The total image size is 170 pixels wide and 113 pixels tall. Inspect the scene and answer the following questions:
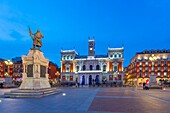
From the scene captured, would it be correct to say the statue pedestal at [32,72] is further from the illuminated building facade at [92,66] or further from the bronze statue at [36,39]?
the illuminated building facade at [92,66]

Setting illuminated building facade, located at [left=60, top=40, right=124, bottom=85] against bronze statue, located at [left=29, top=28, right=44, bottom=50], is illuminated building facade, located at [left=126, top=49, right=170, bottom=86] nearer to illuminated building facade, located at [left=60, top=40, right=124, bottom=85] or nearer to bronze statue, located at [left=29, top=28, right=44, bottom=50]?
illuminated building facade, located at [left=60, top=40, right=124, bottom=85]

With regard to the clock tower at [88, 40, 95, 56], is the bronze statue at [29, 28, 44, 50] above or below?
below

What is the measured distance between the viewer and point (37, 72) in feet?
81.9

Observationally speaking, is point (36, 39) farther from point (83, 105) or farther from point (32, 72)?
point (83, 105)

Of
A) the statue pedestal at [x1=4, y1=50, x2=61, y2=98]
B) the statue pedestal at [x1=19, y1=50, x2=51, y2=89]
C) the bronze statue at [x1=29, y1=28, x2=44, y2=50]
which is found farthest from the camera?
the bronze statue at [x1=29, y1=28, x2=44, y2=50]

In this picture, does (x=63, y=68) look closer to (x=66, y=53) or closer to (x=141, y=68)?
(x=66, y=53)

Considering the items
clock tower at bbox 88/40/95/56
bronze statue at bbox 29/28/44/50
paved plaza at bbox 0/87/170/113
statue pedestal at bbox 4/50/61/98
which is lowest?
paved plaza at bbox 0/87/170/113

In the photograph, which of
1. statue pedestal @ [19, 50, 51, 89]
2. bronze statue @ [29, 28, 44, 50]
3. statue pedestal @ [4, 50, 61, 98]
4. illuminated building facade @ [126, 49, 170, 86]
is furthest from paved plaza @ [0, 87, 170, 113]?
illuminated building facade @ [126, 49, 170, 86]

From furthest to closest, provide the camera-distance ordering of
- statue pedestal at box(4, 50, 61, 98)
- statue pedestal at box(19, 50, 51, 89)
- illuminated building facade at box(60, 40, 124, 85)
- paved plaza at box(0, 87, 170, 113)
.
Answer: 1. illuminated building facade at box(60, 40, 124, 85)
2. statue pedestal at box(19, 50, 51, 89)
3. statue pedestal at box(4, 50, 61, 98)
4. paved plaza at box(0, 87, 170, 113)

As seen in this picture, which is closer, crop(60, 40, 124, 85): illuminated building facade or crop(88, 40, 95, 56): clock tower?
crop(60, 40, 124, 85): illuminated building facade

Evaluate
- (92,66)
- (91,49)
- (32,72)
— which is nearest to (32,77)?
(32,72)

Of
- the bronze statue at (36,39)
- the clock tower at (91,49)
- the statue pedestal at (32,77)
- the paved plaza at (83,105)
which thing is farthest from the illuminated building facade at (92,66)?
the paved plaza at (83,105)

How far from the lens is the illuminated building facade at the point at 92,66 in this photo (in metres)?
104

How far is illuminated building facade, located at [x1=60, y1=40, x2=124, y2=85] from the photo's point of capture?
104438 mm
